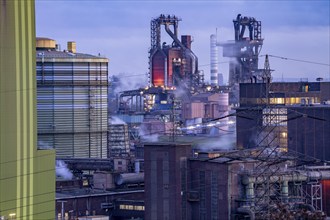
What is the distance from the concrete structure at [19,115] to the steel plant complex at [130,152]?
28 mm

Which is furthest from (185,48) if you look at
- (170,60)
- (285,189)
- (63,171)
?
(285,189)

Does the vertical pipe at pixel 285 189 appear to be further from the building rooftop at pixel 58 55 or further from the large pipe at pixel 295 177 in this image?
the building rooftop at pixel 58 55

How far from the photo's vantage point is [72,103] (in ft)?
178

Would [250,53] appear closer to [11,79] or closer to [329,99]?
[329,99]

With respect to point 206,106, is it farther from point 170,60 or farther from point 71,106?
point 71,106

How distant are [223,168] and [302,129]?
54.5 ft

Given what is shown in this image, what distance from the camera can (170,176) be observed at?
1594 inches

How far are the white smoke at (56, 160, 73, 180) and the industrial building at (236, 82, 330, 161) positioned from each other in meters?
8.94

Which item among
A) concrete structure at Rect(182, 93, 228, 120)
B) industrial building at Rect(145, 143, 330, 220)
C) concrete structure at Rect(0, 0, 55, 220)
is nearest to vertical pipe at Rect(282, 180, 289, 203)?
industrial building at Rect(145, 143, 330, 220)

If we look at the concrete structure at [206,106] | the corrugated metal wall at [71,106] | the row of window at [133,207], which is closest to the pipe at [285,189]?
the row of window at [133,207]

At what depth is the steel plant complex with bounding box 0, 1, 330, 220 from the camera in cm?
3130

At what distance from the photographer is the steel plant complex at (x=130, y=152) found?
3130 cm

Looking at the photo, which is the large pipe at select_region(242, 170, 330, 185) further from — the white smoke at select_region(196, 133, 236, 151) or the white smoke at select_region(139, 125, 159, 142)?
the white smoke at select_region(139, 125, 159, 142)

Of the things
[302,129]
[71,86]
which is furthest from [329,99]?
[71,86]
